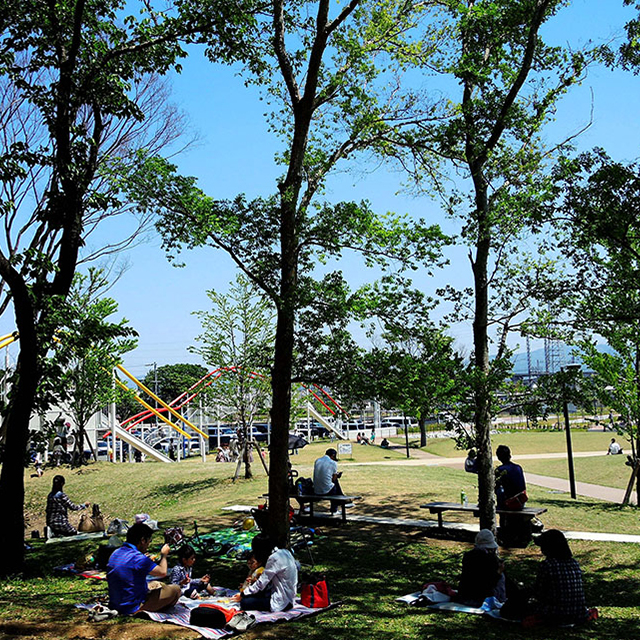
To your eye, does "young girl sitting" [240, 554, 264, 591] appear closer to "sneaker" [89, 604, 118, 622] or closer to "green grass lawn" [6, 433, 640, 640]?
"green grass lawn" [6, 433, 640, 640]

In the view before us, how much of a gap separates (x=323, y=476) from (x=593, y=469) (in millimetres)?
16816

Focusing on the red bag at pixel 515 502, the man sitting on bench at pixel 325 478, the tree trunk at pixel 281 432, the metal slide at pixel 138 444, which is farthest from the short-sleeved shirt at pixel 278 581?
the metal slide at pixel 138 444

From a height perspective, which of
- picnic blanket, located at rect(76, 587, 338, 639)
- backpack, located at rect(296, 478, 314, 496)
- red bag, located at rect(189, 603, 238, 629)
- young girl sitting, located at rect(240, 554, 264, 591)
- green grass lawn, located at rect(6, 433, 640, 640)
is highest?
backpack, located at rect(296, 478, 314, 496)

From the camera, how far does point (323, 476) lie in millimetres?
14219

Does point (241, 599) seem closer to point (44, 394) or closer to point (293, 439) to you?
point (44, 394)

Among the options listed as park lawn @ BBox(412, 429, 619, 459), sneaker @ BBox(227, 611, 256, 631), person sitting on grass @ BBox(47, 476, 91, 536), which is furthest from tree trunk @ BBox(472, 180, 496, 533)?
park lawn @ BBox(412, 429, 619, 459)

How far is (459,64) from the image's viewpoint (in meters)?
12.1

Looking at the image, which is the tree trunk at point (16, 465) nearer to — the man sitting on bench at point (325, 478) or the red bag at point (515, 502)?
the man sitting on bench at point (325, 478)

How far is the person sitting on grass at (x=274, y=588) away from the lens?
7.82m

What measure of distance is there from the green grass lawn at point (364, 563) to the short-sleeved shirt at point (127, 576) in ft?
0.87

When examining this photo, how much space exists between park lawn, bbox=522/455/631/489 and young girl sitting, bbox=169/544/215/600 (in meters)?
17.8

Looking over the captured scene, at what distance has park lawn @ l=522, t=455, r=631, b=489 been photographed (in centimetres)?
2397

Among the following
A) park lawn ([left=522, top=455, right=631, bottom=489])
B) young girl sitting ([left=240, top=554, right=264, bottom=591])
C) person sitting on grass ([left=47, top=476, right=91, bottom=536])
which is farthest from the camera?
park lawn ([left=522, top=455, right=631, bottom=489])

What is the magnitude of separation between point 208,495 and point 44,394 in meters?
9.29
